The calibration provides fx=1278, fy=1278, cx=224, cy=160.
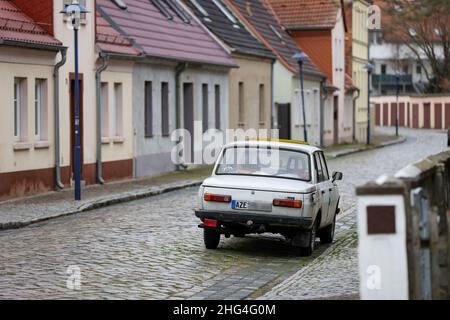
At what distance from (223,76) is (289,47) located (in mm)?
15953

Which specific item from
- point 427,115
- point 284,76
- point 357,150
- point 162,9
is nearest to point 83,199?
point 162,9

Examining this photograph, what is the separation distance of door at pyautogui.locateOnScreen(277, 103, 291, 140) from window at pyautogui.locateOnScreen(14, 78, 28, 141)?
27462mm

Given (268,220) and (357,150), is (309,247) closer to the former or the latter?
(268,220)

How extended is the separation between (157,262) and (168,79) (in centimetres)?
2217

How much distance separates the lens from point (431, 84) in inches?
4360

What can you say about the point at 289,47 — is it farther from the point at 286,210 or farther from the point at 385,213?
the point at 385,213

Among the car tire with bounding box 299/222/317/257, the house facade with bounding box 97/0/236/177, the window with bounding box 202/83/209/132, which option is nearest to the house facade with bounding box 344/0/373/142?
the house facade with bounding box 97/0/236/177

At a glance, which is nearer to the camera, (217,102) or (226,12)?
(217,102)

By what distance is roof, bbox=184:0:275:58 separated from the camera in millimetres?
45500

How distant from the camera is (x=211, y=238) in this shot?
701 inches

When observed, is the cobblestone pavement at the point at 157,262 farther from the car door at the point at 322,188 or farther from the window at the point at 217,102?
the window at the point at 217,102

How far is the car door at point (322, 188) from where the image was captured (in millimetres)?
18047

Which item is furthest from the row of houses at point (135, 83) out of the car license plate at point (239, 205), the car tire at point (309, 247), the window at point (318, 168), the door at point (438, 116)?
the door at point (438, 116)

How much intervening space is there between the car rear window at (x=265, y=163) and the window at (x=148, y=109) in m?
17.9
